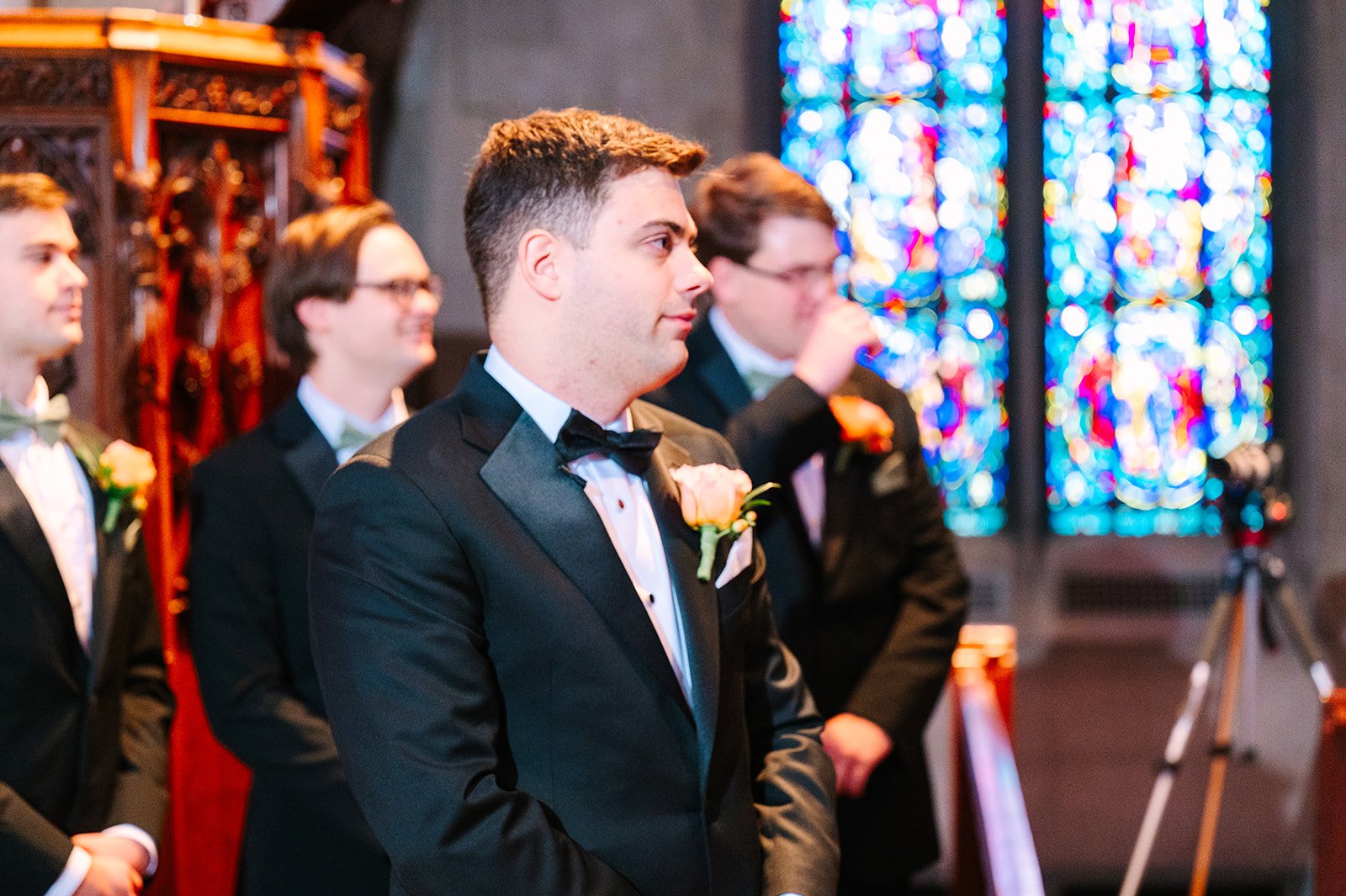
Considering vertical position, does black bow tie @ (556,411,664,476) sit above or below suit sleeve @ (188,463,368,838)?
above

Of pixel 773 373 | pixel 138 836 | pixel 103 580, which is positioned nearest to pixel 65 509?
pixel 103 580

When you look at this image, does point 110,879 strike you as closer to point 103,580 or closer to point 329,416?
point 103,580

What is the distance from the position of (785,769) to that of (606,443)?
50 centimetres

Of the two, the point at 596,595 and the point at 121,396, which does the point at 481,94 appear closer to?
the point at 121,396

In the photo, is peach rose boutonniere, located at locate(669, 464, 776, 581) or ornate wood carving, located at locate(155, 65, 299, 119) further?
ornate wood carving, located at locate(155, 65, 299, 119)

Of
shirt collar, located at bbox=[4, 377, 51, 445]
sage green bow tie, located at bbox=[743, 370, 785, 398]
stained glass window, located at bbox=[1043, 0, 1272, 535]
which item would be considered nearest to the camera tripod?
stained glass window, located at bbox=[1043, 0, 1272, 535]

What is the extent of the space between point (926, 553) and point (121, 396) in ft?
5.75

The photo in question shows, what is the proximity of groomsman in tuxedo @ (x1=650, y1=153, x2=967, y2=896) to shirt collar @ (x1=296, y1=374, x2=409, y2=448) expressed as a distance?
1.91 ft

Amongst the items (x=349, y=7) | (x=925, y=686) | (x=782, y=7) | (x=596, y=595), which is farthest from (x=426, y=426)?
(x=782, y=7)

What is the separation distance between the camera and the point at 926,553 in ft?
9.59

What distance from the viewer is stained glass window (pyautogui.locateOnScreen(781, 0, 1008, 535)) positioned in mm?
6035

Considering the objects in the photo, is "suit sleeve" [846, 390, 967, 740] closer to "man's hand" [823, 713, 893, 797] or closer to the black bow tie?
"man's hand" [823, 713, 893, 797]

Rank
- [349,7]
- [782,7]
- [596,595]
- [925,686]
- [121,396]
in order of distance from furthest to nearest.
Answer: [782,7] < [349,7] < [121,396] < [925,686] < [596,595]

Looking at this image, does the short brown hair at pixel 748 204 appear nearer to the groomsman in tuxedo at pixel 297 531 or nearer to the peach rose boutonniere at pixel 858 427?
the peach rose boutonniere at pixel 858 427
